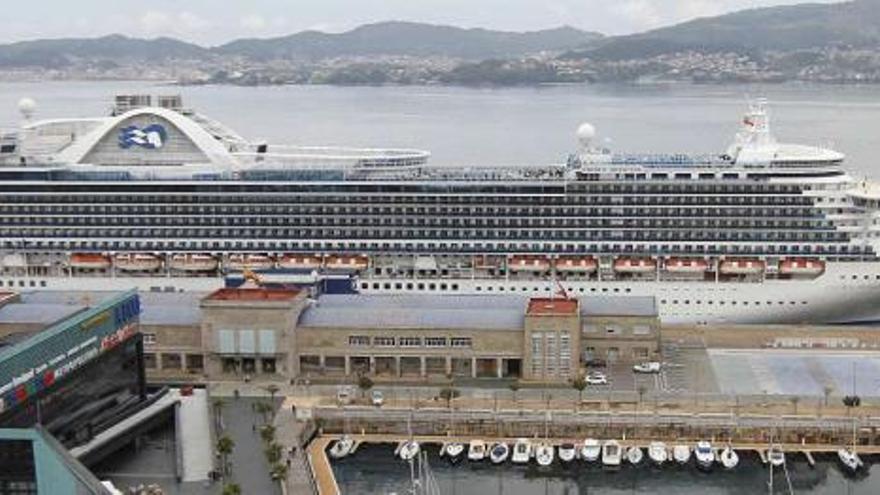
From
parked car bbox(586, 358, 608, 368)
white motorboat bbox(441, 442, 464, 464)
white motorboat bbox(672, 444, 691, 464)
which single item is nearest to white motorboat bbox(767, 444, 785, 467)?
white motorboat bbox(672, 444, 691, 464)

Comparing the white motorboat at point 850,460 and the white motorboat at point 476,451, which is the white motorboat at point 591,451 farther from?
the white motorboat at point 850,460

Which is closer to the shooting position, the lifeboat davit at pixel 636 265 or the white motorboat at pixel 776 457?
the white motorboat at pixel 776 457

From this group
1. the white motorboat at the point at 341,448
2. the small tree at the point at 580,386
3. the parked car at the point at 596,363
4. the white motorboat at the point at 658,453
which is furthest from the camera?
the parked car at the point at 596,363

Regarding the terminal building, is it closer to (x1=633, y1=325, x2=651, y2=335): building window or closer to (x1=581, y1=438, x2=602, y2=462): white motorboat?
(x1=633, y1=325, x2=651, y2=335): building window

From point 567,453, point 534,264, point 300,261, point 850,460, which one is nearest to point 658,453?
point 567,453

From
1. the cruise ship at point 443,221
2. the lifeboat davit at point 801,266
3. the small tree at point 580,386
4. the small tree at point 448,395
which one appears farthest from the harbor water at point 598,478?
the cruise ship at point 443,221

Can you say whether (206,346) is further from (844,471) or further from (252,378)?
(844,471)
